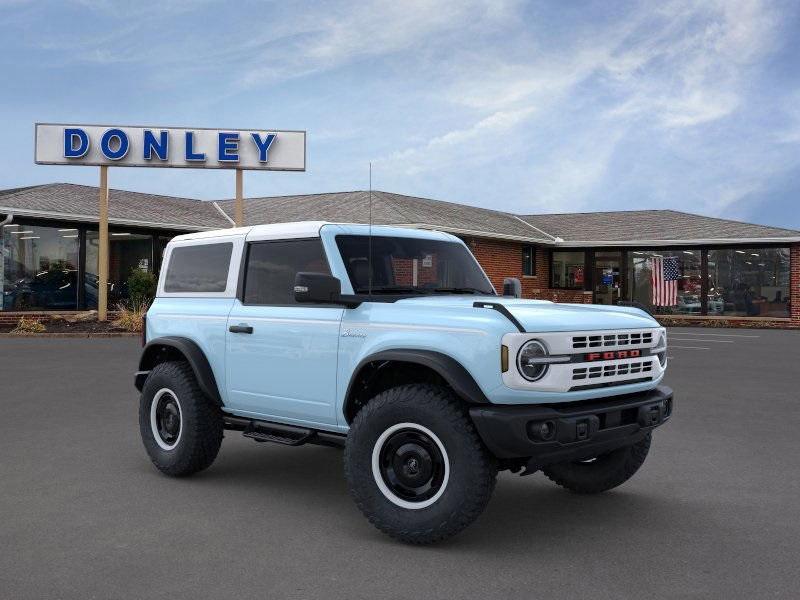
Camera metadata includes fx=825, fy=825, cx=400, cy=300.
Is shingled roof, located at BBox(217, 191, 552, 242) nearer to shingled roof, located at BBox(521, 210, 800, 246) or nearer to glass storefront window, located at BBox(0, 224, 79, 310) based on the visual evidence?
shingled roof, located at BBox(521, 210, 800, 246)

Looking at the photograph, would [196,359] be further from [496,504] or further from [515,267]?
[515,267]

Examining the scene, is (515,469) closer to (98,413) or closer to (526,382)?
(526,382)

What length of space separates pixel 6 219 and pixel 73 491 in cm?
2050

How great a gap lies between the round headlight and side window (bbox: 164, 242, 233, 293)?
273cm

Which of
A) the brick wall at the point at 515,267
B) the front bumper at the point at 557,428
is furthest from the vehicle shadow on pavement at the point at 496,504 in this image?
the brick wall at the point at 515,267

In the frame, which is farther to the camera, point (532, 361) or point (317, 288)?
point (317, 288)

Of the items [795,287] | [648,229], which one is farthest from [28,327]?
[795,287]

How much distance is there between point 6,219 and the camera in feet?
78.5

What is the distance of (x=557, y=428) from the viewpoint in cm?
452

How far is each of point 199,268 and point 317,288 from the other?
6.63 ft

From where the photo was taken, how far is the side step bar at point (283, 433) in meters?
5.50

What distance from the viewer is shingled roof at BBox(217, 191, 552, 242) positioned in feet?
93.1

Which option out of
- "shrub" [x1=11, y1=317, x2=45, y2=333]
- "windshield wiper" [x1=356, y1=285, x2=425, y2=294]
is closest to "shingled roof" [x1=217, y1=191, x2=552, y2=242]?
"shrub" [x1=11, y1=317, x2=45, y2=333]

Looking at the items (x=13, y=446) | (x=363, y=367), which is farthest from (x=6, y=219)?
(x=363, y=367)
